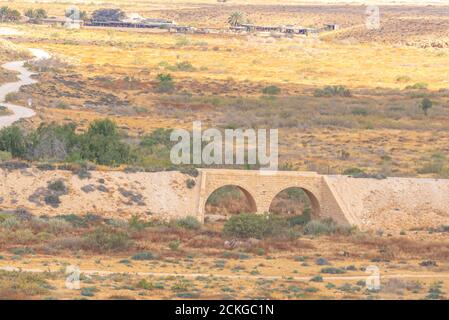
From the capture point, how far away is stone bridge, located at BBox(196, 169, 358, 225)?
3272 cm

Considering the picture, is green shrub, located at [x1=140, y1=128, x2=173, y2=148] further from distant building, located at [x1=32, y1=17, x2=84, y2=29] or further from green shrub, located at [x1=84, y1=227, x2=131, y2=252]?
distant building, located at [x1=32, y1=17, x2=84, y2=29]

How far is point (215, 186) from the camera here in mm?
32875

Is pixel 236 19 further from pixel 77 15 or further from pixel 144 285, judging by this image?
pixel 144 285

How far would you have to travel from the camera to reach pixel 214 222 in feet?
106

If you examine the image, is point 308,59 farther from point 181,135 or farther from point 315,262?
point 315,262

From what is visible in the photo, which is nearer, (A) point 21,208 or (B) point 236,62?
(A) point 21,208

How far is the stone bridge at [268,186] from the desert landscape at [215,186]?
45 millimetres

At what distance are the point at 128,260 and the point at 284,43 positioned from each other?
87.4m

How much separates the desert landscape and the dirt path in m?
0.18

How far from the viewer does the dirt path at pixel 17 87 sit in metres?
46.5

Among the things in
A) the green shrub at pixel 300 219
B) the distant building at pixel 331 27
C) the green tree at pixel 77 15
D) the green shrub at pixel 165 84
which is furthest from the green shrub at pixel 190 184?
the green tree at pixel 77 15

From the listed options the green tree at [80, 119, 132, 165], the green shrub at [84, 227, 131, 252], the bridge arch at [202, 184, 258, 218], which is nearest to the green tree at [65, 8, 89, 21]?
the green tree at [80, 119, 132, 165]
